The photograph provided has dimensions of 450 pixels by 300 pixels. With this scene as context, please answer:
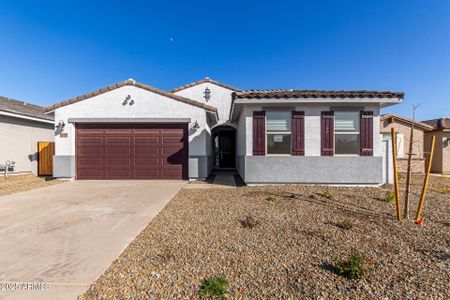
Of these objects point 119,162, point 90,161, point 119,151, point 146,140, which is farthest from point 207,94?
point 90,161

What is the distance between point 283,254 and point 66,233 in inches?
154

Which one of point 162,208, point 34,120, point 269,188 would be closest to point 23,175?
point 34,120

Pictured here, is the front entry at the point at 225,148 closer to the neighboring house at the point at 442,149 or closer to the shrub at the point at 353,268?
the shrub at the point at 353,268

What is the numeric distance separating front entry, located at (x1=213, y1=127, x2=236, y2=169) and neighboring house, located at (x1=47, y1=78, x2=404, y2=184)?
0.91 meters

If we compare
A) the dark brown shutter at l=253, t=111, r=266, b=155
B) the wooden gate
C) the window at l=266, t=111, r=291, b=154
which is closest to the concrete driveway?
the dark brown shutter at l=253, t=111, r=266, b=155

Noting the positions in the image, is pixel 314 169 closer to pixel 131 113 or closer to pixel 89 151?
pixel 131 113

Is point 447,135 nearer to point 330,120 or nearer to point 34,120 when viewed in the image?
point 330,120

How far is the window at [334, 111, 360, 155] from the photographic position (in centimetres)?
793

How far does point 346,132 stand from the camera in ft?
26.0

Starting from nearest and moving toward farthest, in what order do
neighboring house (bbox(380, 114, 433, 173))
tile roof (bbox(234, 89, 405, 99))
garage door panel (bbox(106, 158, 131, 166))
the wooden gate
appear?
tile roof (bbox(234, 89, 405, 99)) → garage door panel (bbox(106, 158, 131, 166)) → the wooden gate → neighboring house (bbox(380, 114, 433, 173))

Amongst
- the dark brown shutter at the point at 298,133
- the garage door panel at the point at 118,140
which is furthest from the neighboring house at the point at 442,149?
the garage door panel at the point at 118,140

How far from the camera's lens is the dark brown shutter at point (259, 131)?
7.91m

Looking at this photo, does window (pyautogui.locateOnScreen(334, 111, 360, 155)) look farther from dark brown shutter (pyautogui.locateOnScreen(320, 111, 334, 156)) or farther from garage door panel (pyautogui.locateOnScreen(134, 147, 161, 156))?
garage door panel (pyautogui.locateOnScreen(134, 147, 161, 156))

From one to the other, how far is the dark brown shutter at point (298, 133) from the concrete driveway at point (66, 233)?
16.0 ft
